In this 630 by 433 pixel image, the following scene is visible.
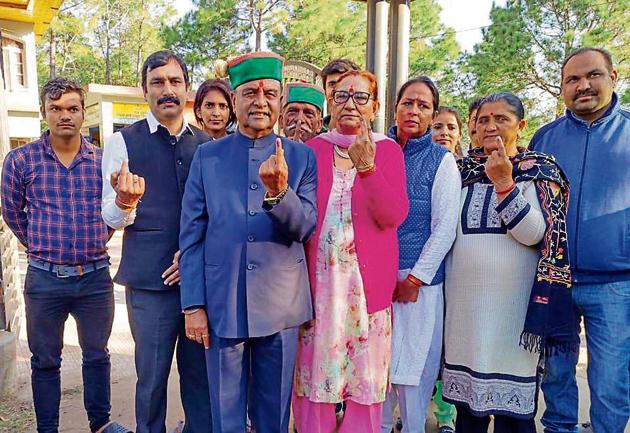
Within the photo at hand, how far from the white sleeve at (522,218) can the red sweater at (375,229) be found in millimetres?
454

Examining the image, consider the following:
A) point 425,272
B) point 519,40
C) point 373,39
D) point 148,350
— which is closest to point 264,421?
point 148,350

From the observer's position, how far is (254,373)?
221 cm

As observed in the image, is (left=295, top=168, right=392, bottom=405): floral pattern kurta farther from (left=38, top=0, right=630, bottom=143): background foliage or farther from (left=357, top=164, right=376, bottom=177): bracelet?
(left=38, top=0, right=630, bottom=143): background foliage

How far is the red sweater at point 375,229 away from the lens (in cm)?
224

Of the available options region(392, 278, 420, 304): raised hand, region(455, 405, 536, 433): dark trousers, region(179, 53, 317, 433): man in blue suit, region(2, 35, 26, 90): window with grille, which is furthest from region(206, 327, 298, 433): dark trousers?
region(2, 35, 26, 90): window with grille

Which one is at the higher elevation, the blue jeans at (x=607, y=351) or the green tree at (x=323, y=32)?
the green tree at (x=323, y=32)

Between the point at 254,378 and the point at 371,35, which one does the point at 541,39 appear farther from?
the point at 254,378

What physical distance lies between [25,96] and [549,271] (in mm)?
16227

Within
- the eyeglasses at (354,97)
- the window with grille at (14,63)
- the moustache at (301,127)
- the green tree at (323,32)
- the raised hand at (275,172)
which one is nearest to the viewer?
the raised hand at (275,172)

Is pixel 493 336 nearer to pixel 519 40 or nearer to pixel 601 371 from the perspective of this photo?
pixel 601 371

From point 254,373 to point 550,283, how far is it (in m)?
1.41

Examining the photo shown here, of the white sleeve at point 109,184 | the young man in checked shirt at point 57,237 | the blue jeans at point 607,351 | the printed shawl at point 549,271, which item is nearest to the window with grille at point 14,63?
the young man in checked shirt at point 57,237

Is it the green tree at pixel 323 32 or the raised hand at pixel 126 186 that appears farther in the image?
the green tree at pixel 323 32

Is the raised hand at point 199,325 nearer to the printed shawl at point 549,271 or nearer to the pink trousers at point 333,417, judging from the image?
the pink trousers at point 333,417
